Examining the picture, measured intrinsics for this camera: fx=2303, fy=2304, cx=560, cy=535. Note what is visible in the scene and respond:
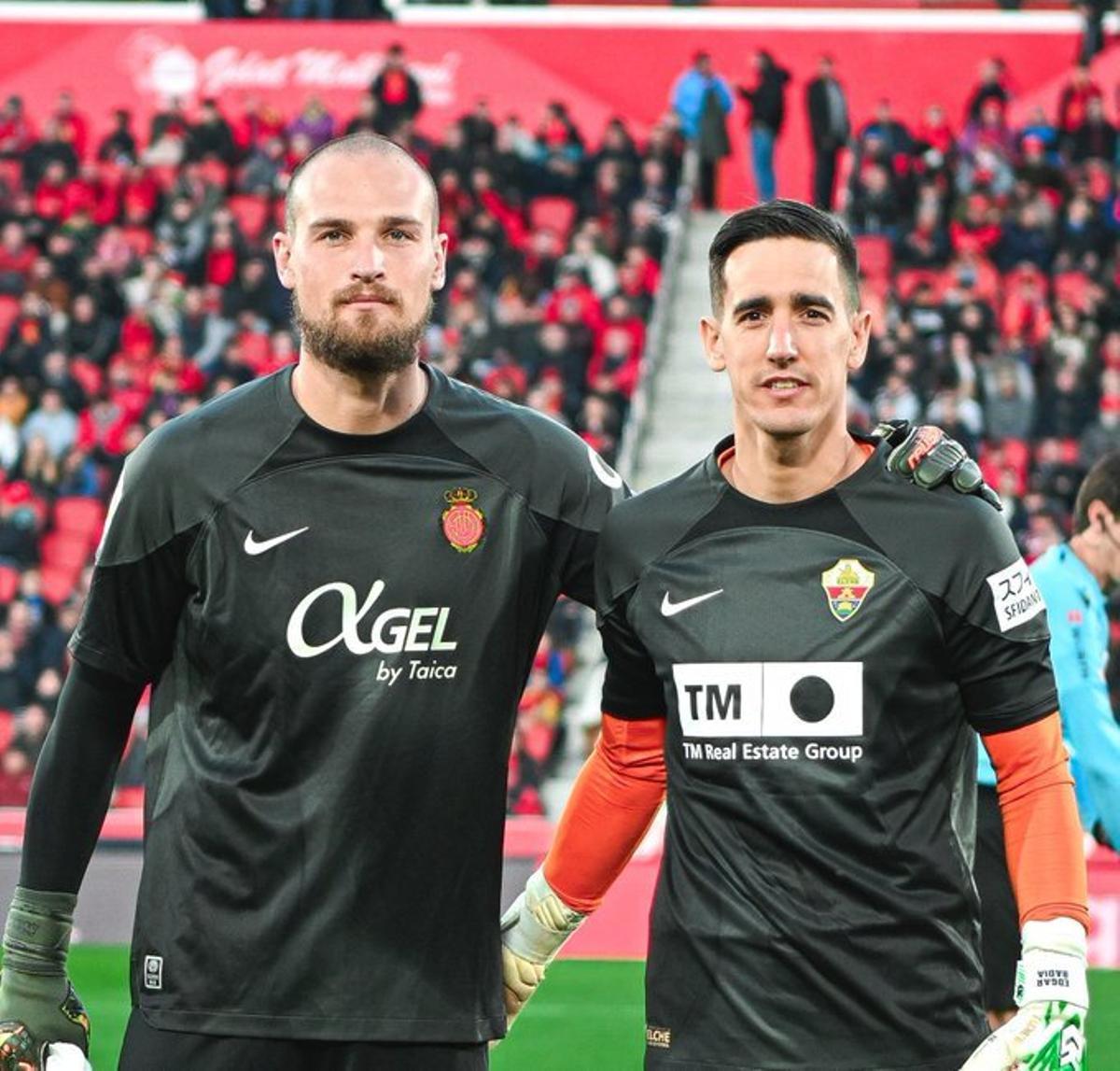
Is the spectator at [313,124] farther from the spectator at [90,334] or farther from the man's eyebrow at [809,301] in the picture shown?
the man's eyebrow at [809,301]

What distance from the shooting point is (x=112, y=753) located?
13.8 feet

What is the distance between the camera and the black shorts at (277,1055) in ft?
12.8

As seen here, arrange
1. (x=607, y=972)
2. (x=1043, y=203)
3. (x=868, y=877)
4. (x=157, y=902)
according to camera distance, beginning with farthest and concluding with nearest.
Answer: (x=1043, y=203)
(x=607, y=972)
(x=157, y=902)
(x=868, y=877)

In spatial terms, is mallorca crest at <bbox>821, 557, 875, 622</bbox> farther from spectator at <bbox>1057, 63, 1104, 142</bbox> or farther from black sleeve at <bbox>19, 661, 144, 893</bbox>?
spectator at <bbox>1057, 63, 1104, 142</bbox>

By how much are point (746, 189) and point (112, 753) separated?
19.7 meters

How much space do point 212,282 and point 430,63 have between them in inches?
181

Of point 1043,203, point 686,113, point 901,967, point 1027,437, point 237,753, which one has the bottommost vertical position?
point 901,967

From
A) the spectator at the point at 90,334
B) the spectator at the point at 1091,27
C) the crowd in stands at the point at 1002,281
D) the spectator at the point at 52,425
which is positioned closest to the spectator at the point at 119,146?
the spectator at the point at 90,334

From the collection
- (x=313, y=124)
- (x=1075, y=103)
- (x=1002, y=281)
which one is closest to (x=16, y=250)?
(x=313, y=124)

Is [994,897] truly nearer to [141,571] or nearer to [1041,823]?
[1041,823]

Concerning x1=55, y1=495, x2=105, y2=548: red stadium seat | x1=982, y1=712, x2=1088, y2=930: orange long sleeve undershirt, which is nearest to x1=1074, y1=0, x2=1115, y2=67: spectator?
x1=55, y1=495, x2=105, y2=548: red stadium seat

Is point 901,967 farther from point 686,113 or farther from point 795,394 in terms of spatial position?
point 686,113

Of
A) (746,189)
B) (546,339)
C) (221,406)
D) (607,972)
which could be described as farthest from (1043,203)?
(221,406)

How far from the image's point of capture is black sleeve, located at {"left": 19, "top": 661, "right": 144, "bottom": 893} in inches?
163
